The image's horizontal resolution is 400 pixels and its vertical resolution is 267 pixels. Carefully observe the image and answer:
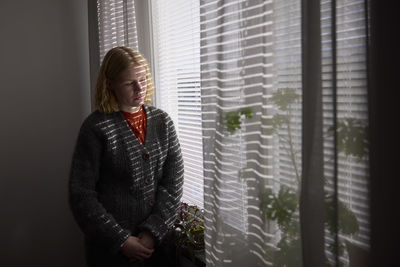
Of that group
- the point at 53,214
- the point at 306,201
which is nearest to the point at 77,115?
the point at 53,214

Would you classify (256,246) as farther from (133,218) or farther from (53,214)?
(53,214)

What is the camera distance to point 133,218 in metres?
1.49

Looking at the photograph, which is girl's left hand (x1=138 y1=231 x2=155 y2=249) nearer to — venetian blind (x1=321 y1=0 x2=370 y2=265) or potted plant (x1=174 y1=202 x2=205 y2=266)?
potted plant (x1=174 y1=202 x2=205 y2=266)

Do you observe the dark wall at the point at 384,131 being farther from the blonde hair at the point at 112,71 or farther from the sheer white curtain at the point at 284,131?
the blonde hair at the point at 112,71

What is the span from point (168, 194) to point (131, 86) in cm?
48

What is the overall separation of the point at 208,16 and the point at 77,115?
1508 millimetres

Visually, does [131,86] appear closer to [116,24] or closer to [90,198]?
[90,198]

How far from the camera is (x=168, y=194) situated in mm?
1545

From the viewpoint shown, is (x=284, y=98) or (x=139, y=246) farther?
(x=139, y=246)

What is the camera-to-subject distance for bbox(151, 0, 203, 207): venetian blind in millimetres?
1808

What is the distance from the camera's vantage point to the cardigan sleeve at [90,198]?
1.39 metres

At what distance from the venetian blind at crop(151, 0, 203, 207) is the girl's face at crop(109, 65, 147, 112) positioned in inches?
15.3

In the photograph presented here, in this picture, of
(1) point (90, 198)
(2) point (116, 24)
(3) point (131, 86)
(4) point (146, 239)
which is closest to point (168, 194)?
(4) point (146, 239)

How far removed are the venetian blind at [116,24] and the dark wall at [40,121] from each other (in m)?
0.26
